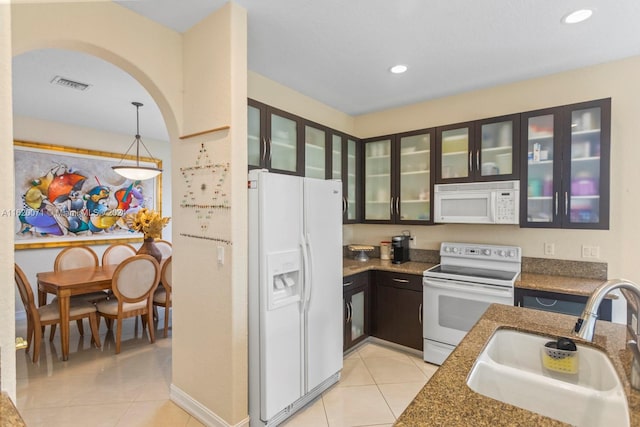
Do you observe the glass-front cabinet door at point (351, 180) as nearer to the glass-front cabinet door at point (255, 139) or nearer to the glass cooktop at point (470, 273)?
the glass cooktop at point (470, 273)

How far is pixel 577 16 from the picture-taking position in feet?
6.60

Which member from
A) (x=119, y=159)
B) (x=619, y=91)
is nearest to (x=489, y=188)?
(x=619, y=91)

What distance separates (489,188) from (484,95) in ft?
3.34

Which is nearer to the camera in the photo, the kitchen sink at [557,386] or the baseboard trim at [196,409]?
the kitchen sink at [557,386]

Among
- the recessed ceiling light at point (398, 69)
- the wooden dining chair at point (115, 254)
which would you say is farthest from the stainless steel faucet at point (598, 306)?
the wooden dining chair at point (115, 254)

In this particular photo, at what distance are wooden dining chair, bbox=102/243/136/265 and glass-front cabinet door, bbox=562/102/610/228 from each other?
5079 millimetres

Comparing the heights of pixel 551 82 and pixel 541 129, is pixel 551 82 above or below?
above

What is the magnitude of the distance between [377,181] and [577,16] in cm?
218

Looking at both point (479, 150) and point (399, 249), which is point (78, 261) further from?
point (479, 150)

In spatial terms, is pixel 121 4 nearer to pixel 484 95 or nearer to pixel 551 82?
pixel 484 95

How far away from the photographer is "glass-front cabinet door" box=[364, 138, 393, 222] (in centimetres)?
364

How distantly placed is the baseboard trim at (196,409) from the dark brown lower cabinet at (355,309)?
Result: 4.27 feet

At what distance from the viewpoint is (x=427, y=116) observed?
355 cm

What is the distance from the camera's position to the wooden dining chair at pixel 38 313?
9.68 ft
